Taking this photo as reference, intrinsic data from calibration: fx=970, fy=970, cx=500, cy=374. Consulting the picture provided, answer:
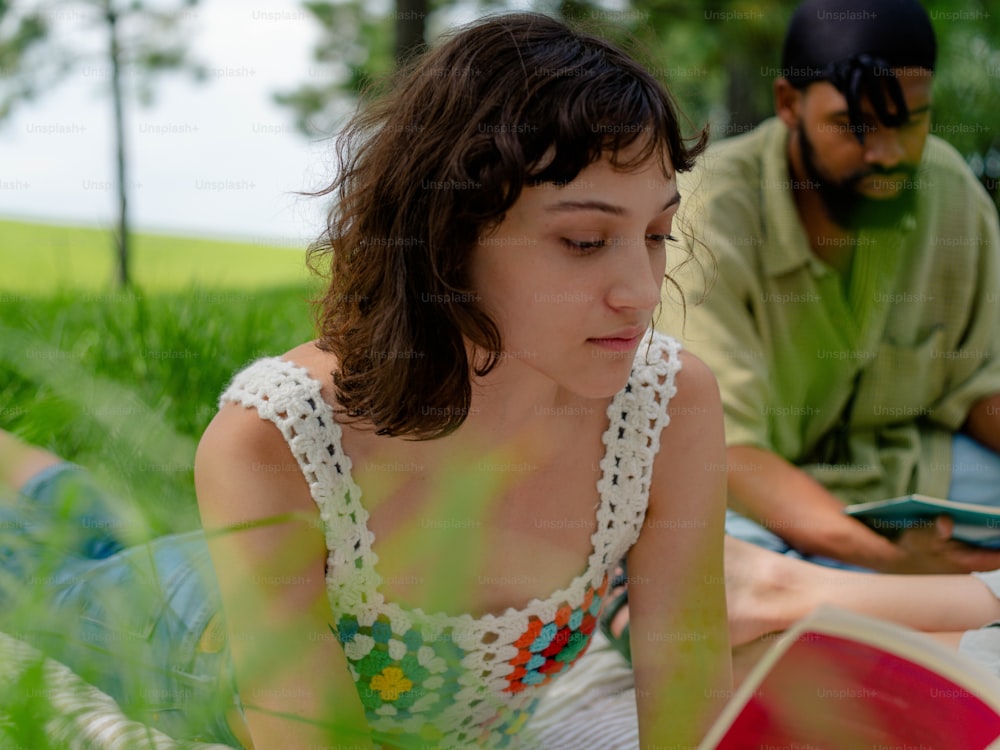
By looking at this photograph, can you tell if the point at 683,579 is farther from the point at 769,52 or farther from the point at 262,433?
the point at 769,52

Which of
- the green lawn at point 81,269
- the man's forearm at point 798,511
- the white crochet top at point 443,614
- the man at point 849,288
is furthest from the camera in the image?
the green lawn at point 81,269

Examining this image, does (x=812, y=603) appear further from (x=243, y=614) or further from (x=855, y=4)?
(x=855, y=4)

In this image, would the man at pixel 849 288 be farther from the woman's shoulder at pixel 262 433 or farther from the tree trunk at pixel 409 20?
the tree trunk at pixel 409 20

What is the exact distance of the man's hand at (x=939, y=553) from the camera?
2.29 meters

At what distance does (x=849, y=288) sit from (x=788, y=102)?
55 cm

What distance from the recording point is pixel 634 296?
128 cm

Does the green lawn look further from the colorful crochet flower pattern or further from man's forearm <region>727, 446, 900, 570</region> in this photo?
man's forearm <region>727, 446, 900, 570</region>

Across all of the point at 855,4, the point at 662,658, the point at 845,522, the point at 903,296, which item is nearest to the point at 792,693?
the point at 662,658

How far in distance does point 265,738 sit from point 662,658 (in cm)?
64

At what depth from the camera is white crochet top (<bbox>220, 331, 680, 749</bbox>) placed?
1.41m

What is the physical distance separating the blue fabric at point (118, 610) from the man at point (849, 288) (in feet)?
4.52

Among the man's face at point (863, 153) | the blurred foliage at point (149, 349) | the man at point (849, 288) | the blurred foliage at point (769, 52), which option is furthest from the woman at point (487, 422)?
the blurred foliage at point (769, 52)

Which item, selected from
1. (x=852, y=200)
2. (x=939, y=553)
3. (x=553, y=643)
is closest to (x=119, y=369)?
(x=553, y=643)

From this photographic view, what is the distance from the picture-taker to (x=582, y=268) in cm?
129
